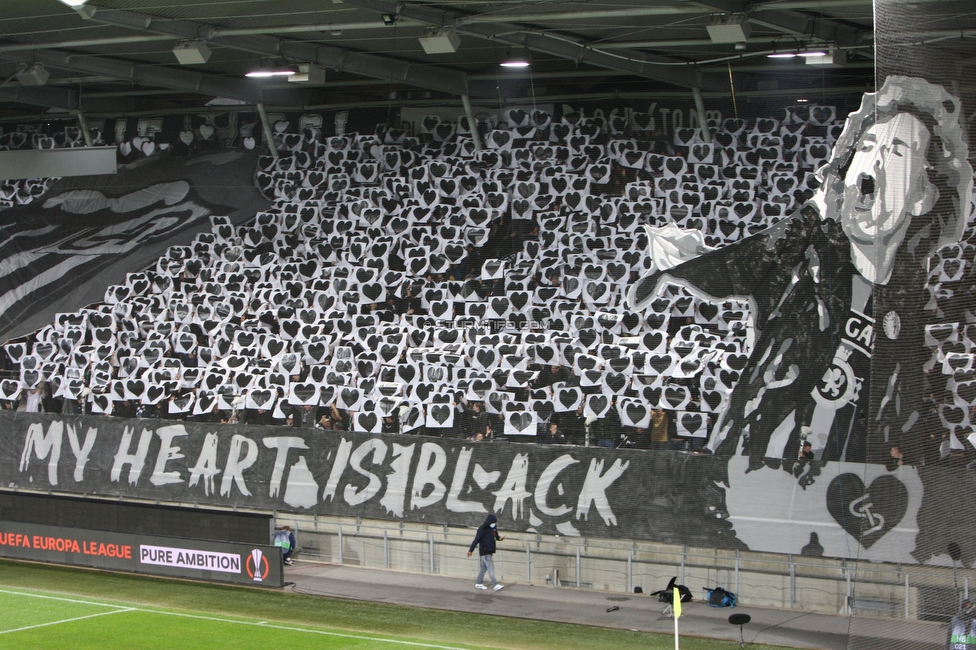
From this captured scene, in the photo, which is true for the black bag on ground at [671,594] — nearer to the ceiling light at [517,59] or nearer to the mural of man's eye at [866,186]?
the mural of man's eye at [866,186]

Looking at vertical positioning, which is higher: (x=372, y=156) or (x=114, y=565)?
(x=372, y=156)

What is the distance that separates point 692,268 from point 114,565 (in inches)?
394

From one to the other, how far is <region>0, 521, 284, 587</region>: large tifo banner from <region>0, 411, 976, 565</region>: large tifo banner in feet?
5.64

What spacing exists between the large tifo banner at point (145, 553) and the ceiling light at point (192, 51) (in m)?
7.40

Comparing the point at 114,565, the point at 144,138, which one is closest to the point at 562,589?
the point at 114,565

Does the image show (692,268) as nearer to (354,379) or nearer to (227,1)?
(354,379)

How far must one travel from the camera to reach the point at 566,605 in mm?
14570

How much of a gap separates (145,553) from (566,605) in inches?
260

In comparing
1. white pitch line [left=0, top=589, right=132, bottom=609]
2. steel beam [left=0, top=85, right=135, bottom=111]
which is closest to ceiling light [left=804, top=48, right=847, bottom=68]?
white pitch line [left=0, top=589, right=132, bottom=609]

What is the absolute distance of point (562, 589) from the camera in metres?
15.4

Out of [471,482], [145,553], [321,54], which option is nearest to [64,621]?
[145,553]

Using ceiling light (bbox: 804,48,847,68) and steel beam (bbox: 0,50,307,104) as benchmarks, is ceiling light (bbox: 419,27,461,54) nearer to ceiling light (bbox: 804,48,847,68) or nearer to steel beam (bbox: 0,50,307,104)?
ceiling light (bbox: 804,48,847,68)

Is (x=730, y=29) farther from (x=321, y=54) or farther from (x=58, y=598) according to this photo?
(x=58, y=598)

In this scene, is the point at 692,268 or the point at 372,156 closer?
the point at 692,268
